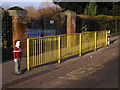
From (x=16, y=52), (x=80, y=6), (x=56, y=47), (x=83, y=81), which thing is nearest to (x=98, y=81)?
(x=83, y=81)

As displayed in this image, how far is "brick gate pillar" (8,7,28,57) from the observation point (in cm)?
1104

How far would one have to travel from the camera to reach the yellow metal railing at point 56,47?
8.92m

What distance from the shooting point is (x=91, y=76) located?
785cm

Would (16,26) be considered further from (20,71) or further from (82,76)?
(82,76)

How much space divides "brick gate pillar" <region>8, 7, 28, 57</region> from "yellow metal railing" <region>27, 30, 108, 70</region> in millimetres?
1964

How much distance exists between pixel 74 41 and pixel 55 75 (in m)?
3.55

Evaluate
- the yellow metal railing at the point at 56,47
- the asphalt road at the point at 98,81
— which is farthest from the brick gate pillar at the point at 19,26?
the asphalt road at the point at 98,81

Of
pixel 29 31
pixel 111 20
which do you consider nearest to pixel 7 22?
pixel 29 31

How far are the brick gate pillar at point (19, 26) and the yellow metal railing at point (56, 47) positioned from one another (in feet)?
6.44

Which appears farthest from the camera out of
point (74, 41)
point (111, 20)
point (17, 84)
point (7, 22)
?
point (111, 20)

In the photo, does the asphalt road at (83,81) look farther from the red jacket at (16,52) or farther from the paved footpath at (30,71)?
the red jacket at (16,52)

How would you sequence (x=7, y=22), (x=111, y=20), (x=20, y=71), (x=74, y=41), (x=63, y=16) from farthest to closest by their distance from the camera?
(x=111, y=20) → (x=63, y=16) → (x=74, y=41) → (x=7, y=22) → (x=20, y=71)

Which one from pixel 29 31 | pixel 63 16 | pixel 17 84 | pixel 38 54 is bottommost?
pixel 17 84

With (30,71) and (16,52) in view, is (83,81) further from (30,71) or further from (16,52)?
(16,52)
